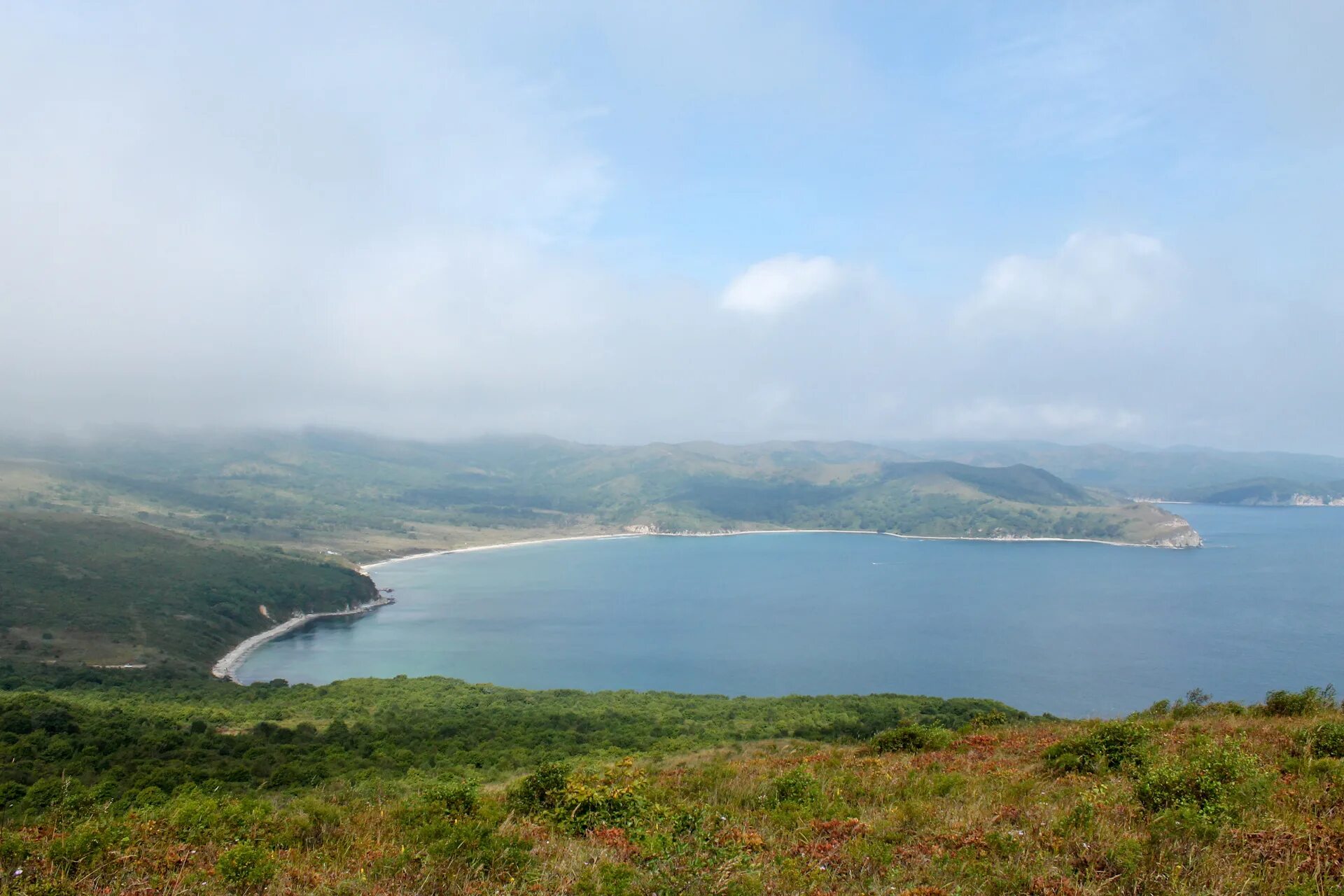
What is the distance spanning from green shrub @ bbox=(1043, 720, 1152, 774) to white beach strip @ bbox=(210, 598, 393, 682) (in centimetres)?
8569

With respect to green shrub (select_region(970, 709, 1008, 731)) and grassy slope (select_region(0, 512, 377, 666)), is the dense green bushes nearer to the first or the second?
green shrub (select_region(970, 709, 1008, 731))

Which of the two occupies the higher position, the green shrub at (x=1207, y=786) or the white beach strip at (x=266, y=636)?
the green shrub at (x=1207, y=786)

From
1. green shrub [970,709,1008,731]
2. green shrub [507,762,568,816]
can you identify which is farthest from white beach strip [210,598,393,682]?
green shrub [507,762,568,816]

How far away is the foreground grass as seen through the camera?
Answer: 543 centimetres

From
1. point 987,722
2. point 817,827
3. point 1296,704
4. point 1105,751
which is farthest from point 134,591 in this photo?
point 1296,704

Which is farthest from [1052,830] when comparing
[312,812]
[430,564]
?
[430,564]

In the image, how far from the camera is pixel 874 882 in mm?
5590

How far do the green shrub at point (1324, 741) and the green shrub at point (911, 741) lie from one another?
19.9 feet

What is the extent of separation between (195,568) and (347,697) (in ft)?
236

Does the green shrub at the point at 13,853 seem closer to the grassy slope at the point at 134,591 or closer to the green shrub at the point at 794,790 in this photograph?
the green shrub at the point at 794,790

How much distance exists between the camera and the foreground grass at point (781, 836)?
543 cm

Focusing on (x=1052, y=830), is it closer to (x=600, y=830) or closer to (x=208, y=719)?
(x=600, y=830)

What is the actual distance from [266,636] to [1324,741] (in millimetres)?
114456

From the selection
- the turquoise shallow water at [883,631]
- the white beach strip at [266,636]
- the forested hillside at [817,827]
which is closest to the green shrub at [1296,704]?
the forested hillside at [817,827]
